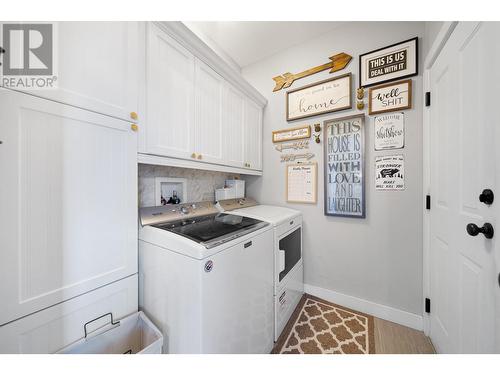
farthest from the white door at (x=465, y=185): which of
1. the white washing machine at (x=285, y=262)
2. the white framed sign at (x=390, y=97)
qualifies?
the white washing machine at (x=285, y=262)

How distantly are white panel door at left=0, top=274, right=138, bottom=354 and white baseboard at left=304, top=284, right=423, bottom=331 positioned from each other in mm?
1733

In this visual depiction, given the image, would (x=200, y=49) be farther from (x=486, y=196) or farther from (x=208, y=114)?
(x=486, y=196)

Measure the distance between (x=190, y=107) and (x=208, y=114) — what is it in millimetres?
188

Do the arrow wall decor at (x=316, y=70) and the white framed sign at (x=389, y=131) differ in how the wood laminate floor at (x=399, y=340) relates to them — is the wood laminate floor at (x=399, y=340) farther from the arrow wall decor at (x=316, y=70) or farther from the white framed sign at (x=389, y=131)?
the arrow wall decor at (x=316, y=70)

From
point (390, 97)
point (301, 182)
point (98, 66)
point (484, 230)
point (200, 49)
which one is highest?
point (200, 49)

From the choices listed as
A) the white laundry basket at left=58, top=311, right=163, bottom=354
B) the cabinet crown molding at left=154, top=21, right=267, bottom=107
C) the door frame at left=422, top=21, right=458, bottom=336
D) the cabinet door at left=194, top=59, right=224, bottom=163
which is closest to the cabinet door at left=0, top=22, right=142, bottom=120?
the cabinet crown molding at left=154, top=21, right=267, bottom=107

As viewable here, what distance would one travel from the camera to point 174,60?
1265mm

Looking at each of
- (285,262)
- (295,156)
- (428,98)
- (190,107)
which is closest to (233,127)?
(190,107)

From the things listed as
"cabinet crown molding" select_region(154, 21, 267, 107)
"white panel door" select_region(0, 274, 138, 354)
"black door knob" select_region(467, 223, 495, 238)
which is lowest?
"white panel door" select_region(0, 274, 138, 354)

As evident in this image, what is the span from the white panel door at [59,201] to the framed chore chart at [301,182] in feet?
5.06

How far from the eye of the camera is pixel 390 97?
5.22 feet

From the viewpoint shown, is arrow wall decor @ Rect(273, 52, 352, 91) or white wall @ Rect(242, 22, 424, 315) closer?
white wall @ Rect(242, 22, 424, 315)

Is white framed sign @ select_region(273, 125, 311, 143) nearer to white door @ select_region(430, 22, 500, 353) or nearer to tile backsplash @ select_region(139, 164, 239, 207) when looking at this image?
tile backsplash @ select_region(139, 164, 239, 207)

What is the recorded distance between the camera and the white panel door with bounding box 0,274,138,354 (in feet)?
2.33
